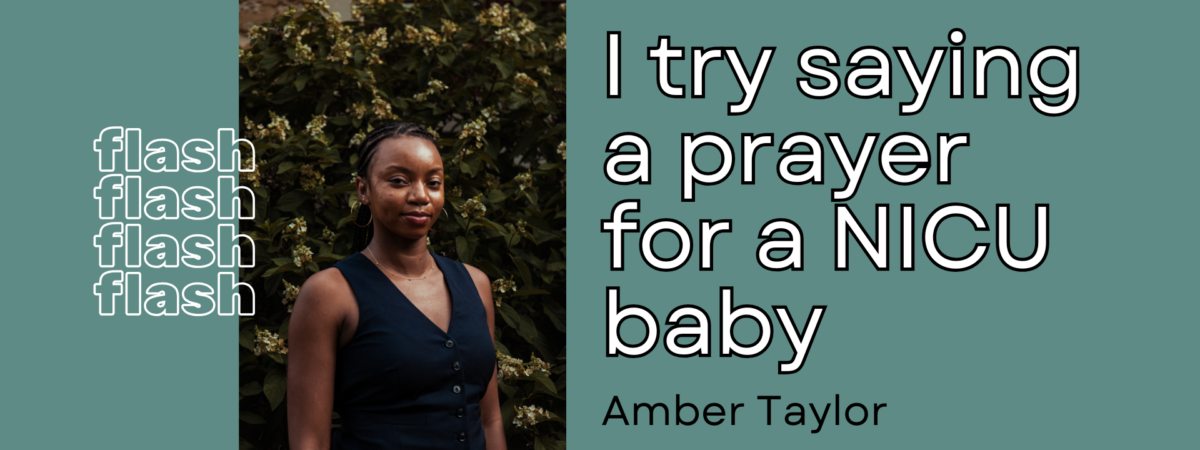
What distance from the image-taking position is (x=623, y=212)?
3.45 metres

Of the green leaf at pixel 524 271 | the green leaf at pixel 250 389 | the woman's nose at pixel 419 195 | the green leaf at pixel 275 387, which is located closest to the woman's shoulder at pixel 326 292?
the woman's nose at pixel 419 195

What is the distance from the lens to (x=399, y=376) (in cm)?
228

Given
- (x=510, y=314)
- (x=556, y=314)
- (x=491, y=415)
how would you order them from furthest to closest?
(x=556, y=314) < (x=510, y=314) < (x=491, y=415)

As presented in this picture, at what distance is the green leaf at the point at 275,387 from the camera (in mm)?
3111

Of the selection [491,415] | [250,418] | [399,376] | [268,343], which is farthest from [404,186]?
[250,418]

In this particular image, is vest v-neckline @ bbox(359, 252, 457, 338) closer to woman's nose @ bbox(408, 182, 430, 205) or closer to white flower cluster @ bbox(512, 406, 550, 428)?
woman's nose @ bbox(408, 182, 430, 205)

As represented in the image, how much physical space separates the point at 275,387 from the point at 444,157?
3.51 feet

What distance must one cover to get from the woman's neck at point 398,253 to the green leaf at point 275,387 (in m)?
0.94

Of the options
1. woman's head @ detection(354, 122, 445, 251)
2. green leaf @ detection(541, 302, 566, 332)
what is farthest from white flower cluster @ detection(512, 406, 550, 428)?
woman's head @ detection(354, 122, 445, 251)

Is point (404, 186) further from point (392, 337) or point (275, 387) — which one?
point (275, 387)

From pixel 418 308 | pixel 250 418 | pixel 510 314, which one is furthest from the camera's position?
pixel 510 314

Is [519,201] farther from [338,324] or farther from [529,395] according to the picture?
[338,324]

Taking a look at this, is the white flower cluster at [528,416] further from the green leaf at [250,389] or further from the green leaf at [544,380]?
the green leaf at [250,389]

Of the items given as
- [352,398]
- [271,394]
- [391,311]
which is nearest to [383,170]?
[391,311]
